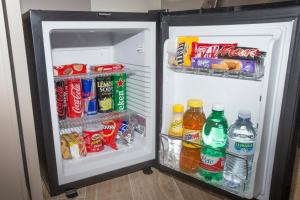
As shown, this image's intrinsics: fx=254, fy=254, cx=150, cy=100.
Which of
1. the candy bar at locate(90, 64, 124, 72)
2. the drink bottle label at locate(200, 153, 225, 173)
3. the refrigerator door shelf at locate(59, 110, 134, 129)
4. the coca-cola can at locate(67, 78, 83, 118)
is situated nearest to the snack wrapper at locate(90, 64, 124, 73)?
the candy bar at locate(90, 64, 124, 72)

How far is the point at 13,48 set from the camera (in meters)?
0.77

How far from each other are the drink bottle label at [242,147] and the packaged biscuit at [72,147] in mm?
745

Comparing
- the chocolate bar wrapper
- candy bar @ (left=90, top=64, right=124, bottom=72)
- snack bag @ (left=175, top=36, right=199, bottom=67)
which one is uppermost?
snack bag @ (left=175, top=36, right=199, bottom=67)

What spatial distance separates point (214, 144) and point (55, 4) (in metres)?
1.07

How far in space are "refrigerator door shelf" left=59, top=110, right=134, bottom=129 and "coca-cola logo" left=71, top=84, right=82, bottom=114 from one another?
56 mm

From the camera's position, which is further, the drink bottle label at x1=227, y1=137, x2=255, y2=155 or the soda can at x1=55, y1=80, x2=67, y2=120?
the soda can at x1=55, y1=80, x2=67, y2=120

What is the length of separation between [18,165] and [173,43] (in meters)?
0.76

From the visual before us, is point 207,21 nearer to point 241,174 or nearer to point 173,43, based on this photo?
point 173,43

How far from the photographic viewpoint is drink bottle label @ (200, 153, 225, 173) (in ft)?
3.39

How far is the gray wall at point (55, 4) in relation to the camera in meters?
1.25

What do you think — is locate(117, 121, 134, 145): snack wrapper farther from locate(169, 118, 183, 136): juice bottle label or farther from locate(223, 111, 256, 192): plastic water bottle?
locate(223, 111, 256, 192): plastic water bottle

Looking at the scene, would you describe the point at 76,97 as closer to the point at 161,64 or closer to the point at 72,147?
the point at 72,147

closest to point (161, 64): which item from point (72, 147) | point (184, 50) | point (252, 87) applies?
Answer: point (184, 50)

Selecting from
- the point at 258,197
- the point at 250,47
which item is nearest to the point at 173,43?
the point at 250,47
